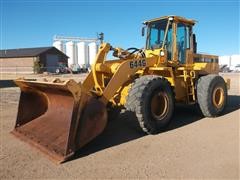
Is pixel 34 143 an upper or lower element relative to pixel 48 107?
lower

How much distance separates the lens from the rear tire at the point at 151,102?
5969 millimetres

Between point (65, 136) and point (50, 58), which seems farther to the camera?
point (50, 58)

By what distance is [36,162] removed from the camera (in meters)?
4.85

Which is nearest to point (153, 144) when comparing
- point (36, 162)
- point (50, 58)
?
point (36, 162)

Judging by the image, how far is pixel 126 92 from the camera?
6594mm

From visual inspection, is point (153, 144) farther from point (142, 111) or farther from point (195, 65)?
point (195, 65)

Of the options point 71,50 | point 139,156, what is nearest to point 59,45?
point 71,50

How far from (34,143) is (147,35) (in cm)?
435

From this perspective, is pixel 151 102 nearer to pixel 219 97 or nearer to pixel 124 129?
pixel 124 129

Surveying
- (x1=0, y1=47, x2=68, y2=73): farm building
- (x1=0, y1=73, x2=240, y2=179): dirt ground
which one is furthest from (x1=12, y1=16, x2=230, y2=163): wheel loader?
(x1=0, y1=47, x2=68, y2=73): farm building

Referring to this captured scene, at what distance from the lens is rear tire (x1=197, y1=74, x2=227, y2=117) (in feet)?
25.3

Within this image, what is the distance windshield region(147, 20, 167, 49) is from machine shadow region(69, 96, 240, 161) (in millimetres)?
1999

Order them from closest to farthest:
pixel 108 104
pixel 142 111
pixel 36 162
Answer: pixel 36 162 < pixel 142 111 < pixel 108 104

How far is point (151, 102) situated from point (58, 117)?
6.24ft
